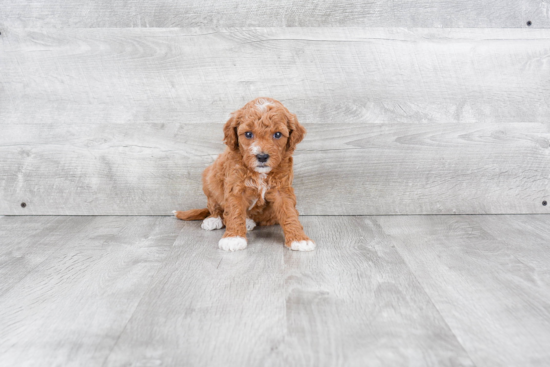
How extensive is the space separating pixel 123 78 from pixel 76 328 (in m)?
1.25

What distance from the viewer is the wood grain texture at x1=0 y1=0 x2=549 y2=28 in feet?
6.67

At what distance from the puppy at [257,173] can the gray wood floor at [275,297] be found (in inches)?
3.4

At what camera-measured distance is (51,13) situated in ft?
6.71

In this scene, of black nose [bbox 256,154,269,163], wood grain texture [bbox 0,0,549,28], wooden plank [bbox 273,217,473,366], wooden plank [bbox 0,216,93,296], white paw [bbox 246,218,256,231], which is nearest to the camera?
wooden plank [bbox 273,217,473,366]

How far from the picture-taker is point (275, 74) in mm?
2057

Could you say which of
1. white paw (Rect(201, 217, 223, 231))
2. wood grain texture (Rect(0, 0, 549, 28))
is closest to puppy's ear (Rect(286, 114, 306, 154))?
white paw (Rect(201, 217, 223, 231))

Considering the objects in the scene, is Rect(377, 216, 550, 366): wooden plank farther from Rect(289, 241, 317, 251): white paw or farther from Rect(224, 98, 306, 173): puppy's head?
Rect(224, 98, 306, 173): puppy's head

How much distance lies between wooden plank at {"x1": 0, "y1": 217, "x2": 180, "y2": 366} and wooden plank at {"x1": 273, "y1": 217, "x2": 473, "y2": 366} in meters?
0.45

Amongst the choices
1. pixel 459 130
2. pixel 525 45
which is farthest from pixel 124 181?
pixel 525 45

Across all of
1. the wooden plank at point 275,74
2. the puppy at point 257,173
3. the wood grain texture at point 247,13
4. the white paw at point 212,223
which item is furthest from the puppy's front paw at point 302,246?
the wood grain texture at point 247,13

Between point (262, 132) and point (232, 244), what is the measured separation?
0.42 m

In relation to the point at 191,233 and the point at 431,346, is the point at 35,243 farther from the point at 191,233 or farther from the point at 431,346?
the point at 431,346

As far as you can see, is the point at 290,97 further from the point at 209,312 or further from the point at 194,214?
the point at 209,312

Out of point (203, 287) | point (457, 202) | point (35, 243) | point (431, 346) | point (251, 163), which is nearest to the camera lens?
point (431, 346)
